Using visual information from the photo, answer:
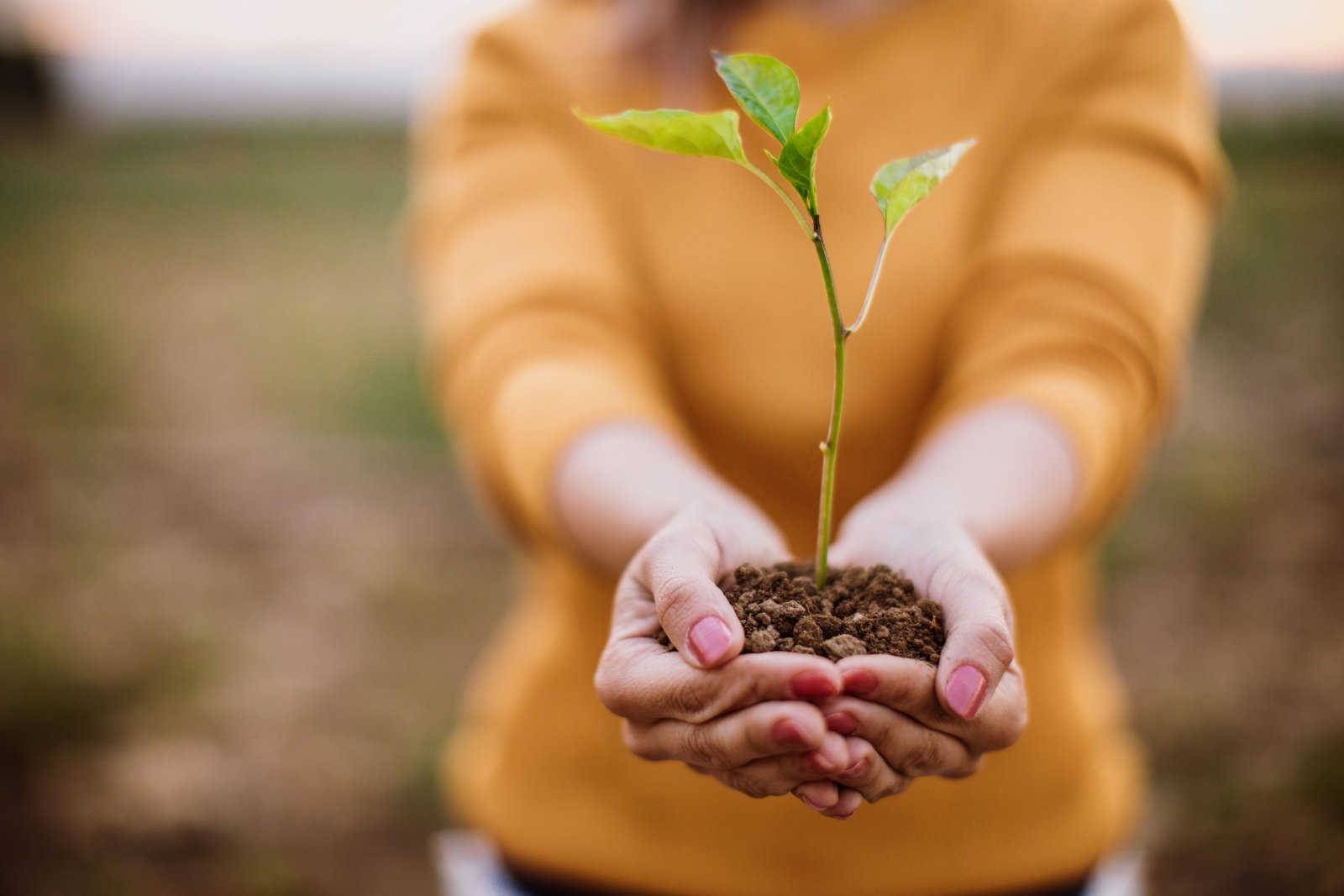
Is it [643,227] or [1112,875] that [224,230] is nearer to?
[643,227]

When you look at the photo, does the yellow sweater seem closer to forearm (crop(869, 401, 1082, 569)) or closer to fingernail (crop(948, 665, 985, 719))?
forearm (crop(869, 401, 1082, 569))

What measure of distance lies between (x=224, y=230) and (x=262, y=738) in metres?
5.16

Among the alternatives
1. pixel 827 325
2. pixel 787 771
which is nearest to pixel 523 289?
pixel 827 325

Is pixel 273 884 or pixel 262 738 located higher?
pixel 262 738

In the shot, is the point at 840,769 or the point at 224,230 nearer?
the point at 840,769

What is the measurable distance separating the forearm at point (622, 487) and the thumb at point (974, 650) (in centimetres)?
35

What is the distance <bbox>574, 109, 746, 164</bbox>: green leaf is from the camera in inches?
32.4

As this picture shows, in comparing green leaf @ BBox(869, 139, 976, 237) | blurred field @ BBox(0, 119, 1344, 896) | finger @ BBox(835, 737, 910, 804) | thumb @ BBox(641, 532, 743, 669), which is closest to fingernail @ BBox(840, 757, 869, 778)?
finger @ BBox(835, 737, 910, 804)

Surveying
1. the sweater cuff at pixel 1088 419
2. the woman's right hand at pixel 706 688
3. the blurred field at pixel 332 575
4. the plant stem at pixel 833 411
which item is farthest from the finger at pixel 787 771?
the blurred field at pixel 332 575

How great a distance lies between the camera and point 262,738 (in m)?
3.26

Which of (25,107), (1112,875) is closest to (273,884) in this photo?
(1112,875)

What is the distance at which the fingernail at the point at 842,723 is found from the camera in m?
0.82

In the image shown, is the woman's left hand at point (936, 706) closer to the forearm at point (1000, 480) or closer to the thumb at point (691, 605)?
the thumb at point (691, 605)

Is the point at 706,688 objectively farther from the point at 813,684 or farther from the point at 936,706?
the point at 936,706
